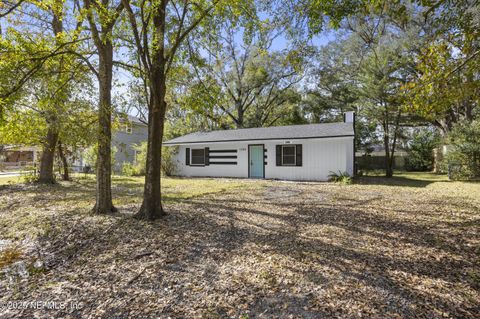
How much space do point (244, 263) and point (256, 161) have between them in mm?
11428

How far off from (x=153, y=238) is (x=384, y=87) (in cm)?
1568

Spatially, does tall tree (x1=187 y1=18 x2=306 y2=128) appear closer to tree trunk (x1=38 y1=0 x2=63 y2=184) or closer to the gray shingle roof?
the gray shingle roof

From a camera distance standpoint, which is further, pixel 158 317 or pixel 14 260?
pixel 14 260

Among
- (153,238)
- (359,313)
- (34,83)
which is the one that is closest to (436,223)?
(359,313)

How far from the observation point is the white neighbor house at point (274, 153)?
42.2ft

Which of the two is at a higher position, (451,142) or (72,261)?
(451,142)

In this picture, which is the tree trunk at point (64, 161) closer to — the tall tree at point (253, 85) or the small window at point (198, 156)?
the small window at point (198, 156)

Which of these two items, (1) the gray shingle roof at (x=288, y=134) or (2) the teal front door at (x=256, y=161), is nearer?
(1) the gray shingle roof at (x=288, y=134)

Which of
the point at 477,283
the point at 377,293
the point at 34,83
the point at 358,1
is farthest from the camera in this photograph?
the point at 34,83

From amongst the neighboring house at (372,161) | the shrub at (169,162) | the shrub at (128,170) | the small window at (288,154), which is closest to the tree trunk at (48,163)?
the shrub at (128,170)

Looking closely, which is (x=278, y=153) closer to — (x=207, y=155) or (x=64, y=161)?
(x=207, y=155)

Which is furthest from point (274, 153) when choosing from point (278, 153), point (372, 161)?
point (372, 161)

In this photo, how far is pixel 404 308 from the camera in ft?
8.02

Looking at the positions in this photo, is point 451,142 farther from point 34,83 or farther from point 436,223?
point 34,83
